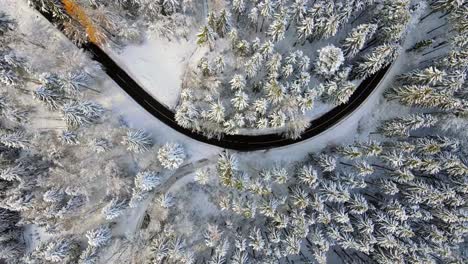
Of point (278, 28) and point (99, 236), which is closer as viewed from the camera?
point (278, 28)

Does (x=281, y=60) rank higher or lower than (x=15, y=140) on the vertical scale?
higher

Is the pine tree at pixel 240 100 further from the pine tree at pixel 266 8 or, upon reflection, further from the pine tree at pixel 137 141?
the pine tree at pixel 137 141

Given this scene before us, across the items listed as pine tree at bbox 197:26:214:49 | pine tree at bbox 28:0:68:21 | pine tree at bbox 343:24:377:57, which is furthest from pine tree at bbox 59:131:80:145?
pine tree at bbox 343:24:377:57

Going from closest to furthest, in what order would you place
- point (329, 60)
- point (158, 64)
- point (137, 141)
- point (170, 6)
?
1. point (329, 60)
2. point (137, 141)
3. point (170, 6)
4. point (158, 64)

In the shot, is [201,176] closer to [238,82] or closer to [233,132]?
[233,132]

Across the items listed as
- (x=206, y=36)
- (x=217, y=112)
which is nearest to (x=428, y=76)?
(x=217, y=112)

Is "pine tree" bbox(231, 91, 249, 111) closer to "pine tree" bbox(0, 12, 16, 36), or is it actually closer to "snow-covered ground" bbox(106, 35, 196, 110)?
"snow-covered ground" bbox(106, 35, 196, 110)

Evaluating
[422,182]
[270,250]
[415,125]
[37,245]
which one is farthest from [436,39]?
[37,245]
